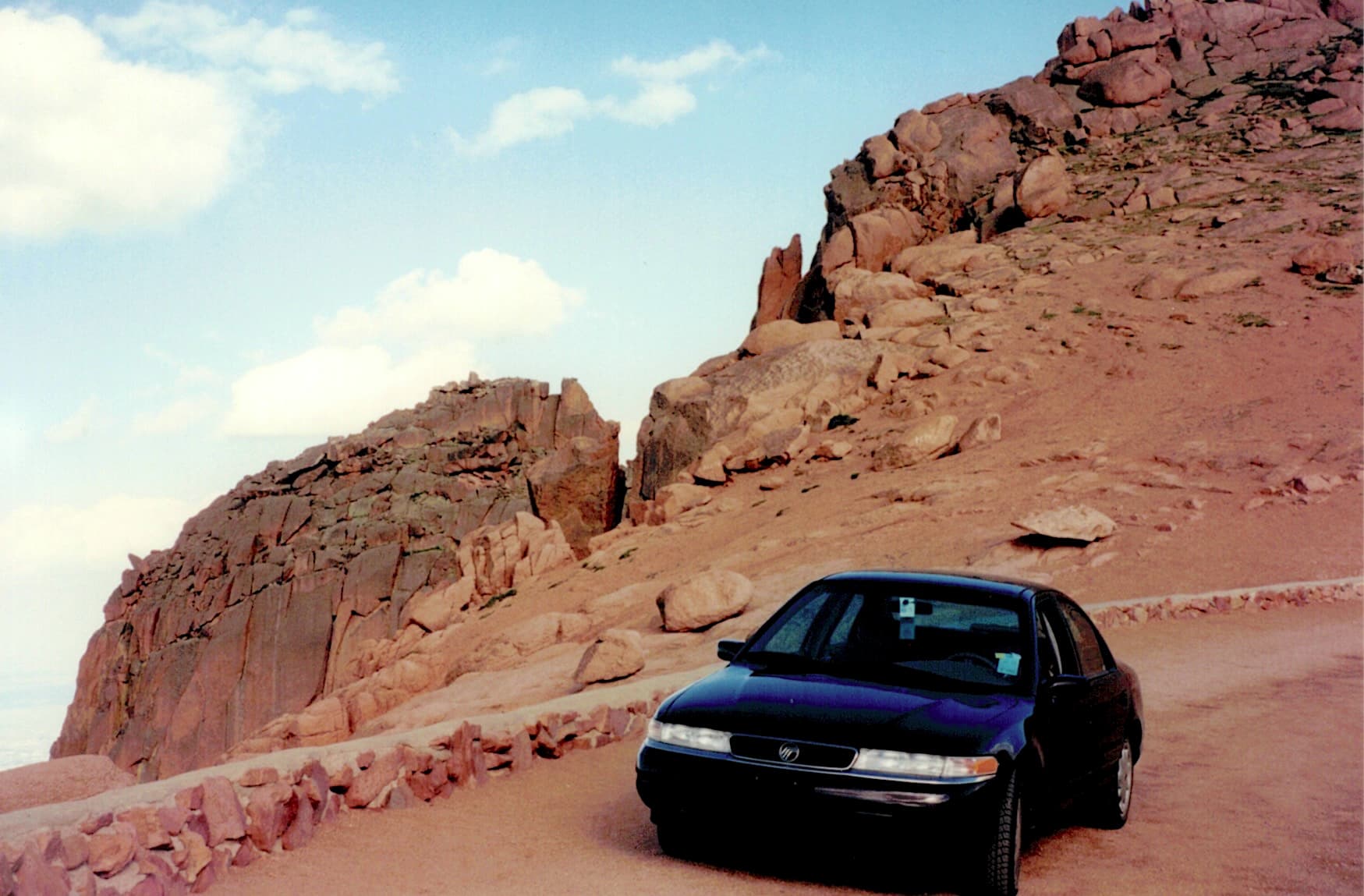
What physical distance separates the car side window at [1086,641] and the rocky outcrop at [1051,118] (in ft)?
114

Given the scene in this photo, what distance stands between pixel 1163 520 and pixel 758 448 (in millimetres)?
13338

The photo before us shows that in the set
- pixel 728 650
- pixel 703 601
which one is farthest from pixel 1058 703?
pixel 703 601

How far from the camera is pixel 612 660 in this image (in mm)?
14227

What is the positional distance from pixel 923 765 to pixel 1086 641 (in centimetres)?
260

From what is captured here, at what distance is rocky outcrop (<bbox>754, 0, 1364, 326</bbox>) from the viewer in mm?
48625

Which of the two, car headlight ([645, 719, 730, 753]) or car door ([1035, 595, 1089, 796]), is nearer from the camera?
car headlight ([645, 719, 730, 753])

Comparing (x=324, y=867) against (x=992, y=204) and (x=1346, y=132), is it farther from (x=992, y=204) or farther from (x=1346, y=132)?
(x=1346, y=132)

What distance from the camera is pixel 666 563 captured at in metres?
27.3

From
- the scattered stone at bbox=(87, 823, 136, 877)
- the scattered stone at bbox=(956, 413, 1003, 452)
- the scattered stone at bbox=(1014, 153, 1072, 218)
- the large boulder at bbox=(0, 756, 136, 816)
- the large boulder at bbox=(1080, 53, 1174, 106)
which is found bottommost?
the scattered stone at bbox=(956, 413, 1003, 452)

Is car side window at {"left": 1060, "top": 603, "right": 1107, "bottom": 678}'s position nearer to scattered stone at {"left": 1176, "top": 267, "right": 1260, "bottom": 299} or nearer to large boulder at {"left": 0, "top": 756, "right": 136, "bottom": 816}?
large boulder at {"left": 0, "top": 756, "right": 136, "bottom": 816}

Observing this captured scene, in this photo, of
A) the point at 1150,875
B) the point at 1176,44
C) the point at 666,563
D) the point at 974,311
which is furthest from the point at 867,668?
the point at 1176,44

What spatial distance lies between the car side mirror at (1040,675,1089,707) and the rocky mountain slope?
831cm

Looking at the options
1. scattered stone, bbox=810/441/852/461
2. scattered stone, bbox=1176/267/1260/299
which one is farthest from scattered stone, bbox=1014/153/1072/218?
scattered stone, bbox=810/441/852/461

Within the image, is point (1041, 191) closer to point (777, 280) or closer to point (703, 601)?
point (777, 280)
